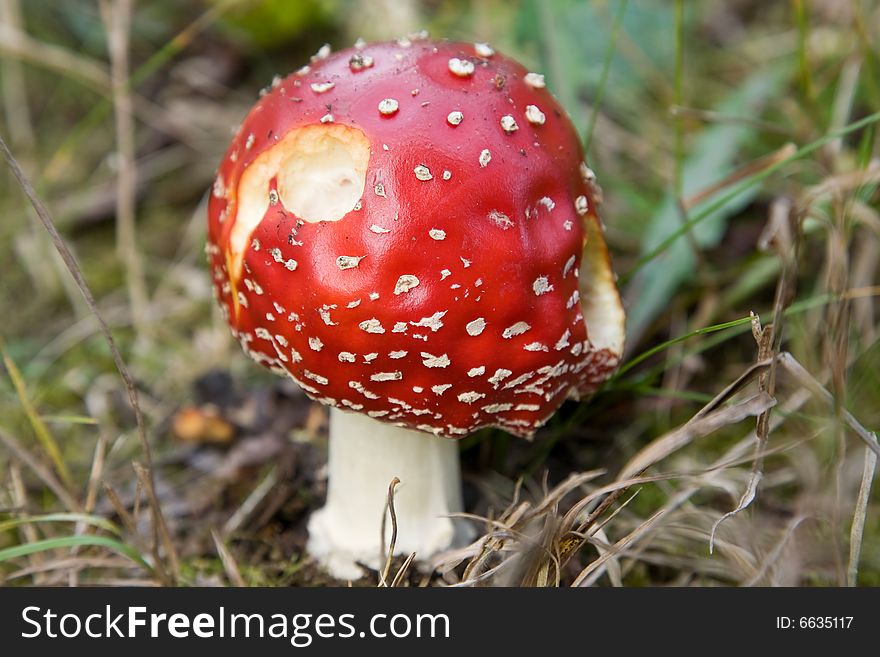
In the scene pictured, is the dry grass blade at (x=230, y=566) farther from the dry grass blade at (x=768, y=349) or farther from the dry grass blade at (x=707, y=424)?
the dry grass blade at (x=768, y=349)

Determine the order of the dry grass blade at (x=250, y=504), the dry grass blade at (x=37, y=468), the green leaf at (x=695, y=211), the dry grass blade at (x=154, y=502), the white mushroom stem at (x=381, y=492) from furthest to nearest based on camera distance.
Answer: the green leaf at (x=695, y=211)
the dry grass blade at (x=250, y=504)
the white mushroom stem at (x=381, y=492)
the dry grass blade at (x=37, y=468)
the dry grass blade at (x=154, y=502)

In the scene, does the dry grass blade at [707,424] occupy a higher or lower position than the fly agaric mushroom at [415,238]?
lower

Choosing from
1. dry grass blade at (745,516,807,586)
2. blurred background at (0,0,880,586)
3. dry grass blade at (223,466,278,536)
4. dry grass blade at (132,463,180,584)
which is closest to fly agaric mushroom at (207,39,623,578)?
blurred background at (0,0,880,586)

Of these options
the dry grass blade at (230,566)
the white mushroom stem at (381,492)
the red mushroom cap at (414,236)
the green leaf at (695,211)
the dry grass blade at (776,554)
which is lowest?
the dry grass blade at (776,554)

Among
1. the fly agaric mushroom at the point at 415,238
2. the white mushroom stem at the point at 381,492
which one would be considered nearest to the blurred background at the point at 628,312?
the white mushroom stem at the point at 381,492

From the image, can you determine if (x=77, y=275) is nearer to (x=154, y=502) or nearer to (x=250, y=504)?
(x=154, y=502)

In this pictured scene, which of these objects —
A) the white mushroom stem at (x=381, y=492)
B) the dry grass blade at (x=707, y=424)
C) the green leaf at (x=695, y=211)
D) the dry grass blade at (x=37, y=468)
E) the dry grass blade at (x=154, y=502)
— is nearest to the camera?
the dry grass blade at (x=707, y=424)

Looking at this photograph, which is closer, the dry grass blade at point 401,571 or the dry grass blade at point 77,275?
the dry grass blade at point 77,275

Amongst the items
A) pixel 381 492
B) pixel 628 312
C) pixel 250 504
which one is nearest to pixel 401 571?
pixel 381 492
